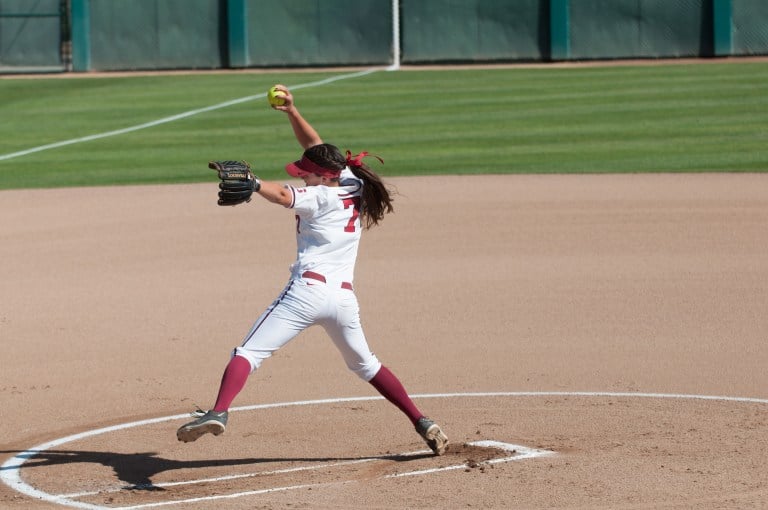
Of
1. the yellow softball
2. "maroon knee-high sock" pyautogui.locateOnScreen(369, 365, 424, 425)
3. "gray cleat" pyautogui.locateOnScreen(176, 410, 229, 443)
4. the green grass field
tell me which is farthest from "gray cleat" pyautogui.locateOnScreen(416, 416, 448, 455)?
the green grass field

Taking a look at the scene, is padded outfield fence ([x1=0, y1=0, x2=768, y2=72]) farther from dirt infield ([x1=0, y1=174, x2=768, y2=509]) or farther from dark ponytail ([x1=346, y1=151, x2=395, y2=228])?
dark ponytail ([x1=346, y1=151, x2=395, y2=228])

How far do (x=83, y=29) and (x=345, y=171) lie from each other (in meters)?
24.2

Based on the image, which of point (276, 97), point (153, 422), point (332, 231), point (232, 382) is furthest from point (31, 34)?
point (232, 382)

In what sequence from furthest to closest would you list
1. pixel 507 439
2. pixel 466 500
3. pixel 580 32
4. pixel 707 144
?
pixel 580 32 < pixel 707 144 < pixel 507 439 < pixel 466 500

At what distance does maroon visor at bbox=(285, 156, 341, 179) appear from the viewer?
6840 mm

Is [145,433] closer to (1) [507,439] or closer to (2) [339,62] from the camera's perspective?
(1) [507,439]

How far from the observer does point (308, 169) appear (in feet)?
22.6

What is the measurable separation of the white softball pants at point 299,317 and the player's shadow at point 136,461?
665 mm

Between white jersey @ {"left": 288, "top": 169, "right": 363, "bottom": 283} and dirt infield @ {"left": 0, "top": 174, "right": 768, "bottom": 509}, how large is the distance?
1.07 m

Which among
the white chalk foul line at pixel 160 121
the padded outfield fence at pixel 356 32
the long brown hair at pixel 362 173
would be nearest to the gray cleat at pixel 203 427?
the long brown hair at pixel 362 173

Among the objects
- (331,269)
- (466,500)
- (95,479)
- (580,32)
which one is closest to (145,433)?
(95,479)

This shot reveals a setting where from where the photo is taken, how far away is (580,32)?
2878cm

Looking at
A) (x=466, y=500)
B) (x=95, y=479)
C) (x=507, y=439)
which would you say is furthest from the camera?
(x=507, y=439)

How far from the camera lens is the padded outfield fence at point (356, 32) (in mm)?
28328
